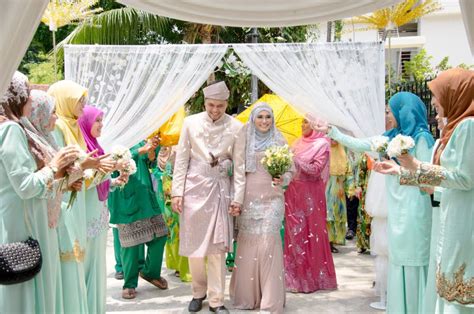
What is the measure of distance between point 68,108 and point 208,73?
1.51 m

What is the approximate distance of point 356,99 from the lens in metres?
5.32

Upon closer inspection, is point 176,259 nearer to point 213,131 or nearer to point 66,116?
point 213,131

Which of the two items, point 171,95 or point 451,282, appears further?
point 171,95

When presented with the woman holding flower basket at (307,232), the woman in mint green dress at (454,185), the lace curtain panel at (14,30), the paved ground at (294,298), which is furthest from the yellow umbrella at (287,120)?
the lace curtain panel at (14,30)

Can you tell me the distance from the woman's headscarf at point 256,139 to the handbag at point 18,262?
2.51 metres

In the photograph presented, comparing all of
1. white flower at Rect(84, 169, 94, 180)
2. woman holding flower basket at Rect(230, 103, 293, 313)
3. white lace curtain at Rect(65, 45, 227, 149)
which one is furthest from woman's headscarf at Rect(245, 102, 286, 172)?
white flower at Rect(84, 169, 94, 180)

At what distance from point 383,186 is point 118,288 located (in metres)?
2.92

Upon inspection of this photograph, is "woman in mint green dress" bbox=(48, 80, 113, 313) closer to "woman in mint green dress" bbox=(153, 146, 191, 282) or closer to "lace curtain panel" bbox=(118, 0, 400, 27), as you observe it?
"lace curtain panel" bbox=(118, 0, 400, 27)

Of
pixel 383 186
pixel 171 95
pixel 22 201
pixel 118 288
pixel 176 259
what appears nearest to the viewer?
pixel 22 201

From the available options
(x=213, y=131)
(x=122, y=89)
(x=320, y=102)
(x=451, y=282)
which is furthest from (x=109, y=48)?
(x=451, y=282)

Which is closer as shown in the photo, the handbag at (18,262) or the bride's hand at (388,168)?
the handbag at (18,262)

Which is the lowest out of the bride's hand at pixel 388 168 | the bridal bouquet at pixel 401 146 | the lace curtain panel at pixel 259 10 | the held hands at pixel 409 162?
the bride's hand at pixel 388 168

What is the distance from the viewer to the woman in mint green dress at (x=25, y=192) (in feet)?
10.0

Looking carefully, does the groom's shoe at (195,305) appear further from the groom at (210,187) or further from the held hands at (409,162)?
the held hands at (409,162)
